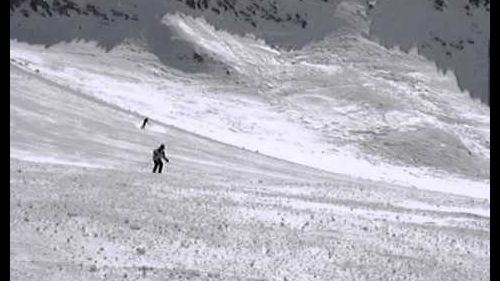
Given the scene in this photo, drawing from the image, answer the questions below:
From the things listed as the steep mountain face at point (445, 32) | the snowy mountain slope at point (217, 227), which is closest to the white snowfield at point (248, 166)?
the snowy mountain slope at point (217, 227)

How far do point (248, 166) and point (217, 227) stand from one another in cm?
2023

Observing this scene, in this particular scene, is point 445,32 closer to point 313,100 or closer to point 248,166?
point 313,100

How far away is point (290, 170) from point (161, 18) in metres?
47.6

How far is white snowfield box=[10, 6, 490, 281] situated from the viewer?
18703 millimetres

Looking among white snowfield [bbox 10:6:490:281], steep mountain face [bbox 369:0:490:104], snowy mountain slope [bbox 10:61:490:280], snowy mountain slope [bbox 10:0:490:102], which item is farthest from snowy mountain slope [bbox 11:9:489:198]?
snowy mountain slope [bbox 10:61:490:280]

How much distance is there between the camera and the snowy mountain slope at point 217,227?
17375 millimetres

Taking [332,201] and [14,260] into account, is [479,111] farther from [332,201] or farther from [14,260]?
[14,260]

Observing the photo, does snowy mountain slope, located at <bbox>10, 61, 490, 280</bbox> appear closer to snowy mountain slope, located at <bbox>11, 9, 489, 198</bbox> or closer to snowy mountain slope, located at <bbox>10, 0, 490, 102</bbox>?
snowy mountain slope, located at <bbox>11, 9, 489, 198</bbox>

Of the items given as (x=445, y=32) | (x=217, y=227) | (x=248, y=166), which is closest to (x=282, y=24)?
(x=445, y=32)

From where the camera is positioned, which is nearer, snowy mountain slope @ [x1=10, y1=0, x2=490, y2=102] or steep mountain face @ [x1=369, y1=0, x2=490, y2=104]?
snowy mountain slope @ [x1=10, y1=0, x2=490, y2=102]

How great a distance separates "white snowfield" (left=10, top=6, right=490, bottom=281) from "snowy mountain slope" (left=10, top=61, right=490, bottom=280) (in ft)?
0.25

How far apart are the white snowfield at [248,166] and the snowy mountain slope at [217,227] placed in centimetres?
8

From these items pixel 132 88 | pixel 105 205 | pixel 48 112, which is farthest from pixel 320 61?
pixel 105 205

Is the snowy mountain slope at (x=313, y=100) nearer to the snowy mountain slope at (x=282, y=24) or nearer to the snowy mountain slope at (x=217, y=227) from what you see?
the snowy mountain slope at (x=282, y=24)
